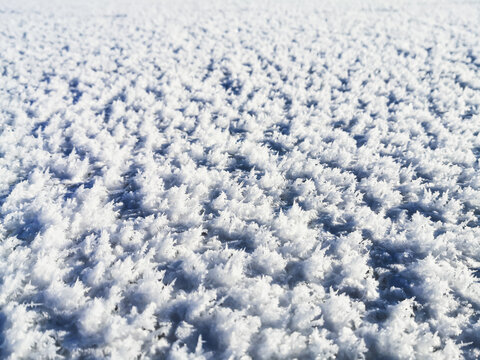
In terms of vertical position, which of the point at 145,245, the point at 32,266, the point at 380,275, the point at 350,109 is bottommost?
the point at 32,266

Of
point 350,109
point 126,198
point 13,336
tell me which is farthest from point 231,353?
point 350,109

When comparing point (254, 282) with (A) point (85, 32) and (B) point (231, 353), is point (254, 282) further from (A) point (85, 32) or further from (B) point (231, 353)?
(A) point (85, 32)

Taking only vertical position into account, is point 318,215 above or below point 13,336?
above

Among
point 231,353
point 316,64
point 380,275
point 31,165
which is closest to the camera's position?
point 231,353

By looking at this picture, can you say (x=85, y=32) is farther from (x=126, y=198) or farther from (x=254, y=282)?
(x=254, y=282)

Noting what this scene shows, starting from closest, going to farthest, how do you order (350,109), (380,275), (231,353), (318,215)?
(231,353), (380,275), (318,215), (350,109)

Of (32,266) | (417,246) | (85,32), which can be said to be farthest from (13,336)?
(85,32)

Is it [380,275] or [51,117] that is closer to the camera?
[380,275]
